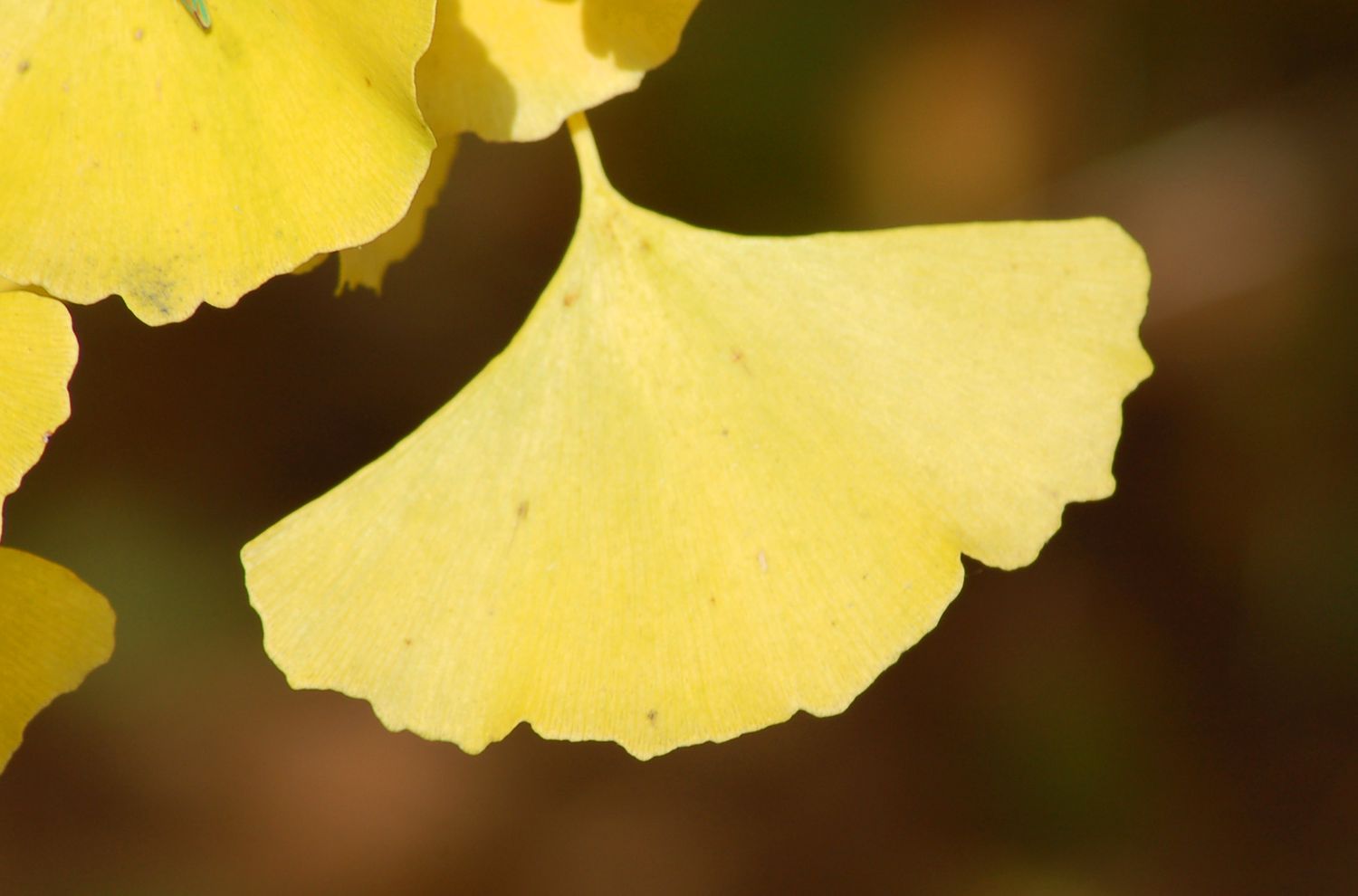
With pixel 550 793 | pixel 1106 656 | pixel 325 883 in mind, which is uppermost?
pixel 1106 656

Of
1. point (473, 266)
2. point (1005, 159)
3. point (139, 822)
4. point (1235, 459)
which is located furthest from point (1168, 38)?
point (139, 822)

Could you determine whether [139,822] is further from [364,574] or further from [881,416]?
[881,416]

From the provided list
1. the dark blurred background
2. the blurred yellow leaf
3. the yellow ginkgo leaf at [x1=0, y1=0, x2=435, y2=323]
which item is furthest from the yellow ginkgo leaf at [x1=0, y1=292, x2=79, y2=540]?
the dark blurred background

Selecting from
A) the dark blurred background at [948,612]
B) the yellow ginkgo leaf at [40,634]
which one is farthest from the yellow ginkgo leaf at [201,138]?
the dark blurred background at [948,612]

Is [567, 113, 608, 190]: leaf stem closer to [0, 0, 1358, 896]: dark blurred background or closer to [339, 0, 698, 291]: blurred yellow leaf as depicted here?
[339, 0, 698, 291]: blurred yellow leaf

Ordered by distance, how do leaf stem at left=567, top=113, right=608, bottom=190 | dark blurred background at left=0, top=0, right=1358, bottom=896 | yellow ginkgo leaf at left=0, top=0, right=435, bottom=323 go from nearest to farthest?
yellow ginkgo leaf at left=0, top=0, right=435, bottom=323 → leaf stem at left=567, top=113, right=608, bottom=190 → dark blurred background at left=0, top=0, right=1358, bottom=896

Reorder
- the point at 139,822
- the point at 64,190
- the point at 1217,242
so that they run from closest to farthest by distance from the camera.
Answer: the point at 64,190 → the point at 139,822 → the point at 1217,242

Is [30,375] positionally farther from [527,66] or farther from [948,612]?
[948,612]
